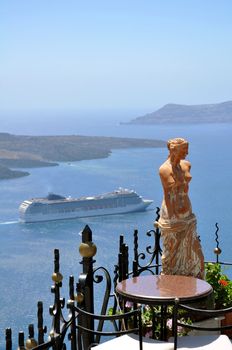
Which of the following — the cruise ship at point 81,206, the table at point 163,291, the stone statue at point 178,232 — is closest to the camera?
the table at point 163,291

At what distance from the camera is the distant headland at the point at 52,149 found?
114 meters

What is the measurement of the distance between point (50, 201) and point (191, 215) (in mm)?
66398

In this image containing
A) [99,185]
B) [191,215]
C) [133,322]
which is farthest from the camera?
[99,185]

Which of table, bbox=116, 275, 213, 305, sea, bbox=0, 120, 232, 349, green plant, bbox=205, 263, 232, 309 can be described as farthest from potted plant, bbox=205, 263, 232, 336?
sea, bbox=0, 120, 232, 349

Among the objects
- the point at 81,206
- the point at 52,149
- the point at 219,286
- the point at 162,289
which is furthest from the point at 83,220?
the point at 162,289

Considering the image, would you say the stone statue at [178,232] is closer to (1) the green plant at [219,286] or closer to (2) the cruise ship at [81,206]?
(1) the green plant at [219,286]

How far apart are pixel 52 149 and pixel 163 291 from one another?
123906 millimetres

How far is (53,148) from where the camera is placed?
127 m

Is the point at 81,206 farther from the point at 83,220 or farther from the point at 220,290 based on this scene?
the point at 220,290

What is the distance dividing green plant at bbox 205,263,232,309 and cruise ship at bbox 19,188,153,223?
64.6 m

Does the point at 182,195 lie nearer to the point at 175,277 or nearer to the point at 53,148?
the point at 175,277

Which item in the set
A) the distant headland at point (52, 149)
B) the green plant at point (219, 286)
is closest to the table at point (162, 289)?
the green plant at point (219, 286)

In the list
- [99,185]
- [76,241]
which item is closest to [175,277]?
[76,241]

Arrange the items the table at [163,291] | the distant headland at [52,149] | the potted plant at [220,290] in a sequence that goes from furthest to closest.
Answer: the distant headland at [52,149] → the potted plant at [220,290] → the table at [163,291]
